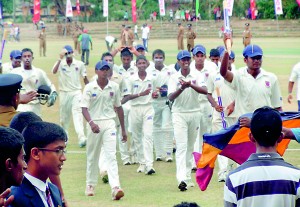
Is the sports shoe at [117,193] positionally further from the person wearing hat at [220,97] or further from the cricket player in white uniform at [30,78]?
the cricket player in white uniform at [30,78]

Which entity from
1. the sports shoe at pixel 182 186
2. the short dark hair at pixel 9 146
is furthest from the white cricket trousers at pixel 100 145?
the short dark hair at pixel 9 146

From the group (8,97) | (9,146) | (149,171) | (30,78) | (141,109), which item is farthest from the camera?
(30,78)

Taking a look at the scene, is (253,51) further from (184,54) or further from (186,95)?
(186,95)

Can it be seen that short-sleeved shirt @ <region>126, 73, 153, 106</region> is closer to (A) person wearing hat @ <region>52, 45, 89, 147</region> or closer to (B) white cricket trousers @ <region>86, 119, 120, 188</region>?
(B) white cricket trousers @ <region>86, 119, 120, 188</region>

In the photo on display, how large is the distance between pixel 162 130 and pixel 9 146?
491 inches

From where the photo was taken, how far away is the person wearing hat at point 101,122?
1369cm

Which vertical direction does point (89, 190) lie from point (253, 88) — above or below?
below

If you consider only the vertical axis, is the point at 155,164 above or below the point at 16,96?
below

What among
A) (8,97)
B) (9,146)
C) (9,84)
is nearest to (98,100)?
(8,97)

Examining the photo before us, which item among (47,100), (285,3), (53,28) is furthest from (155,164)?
(53,28)

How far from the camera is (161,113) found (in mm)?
17719

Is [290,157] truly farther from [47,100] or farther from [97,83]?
[47,100]

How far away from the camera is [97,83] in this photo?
14281 millimetres

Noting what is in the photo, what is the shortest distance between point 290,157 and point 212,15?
243 feet
